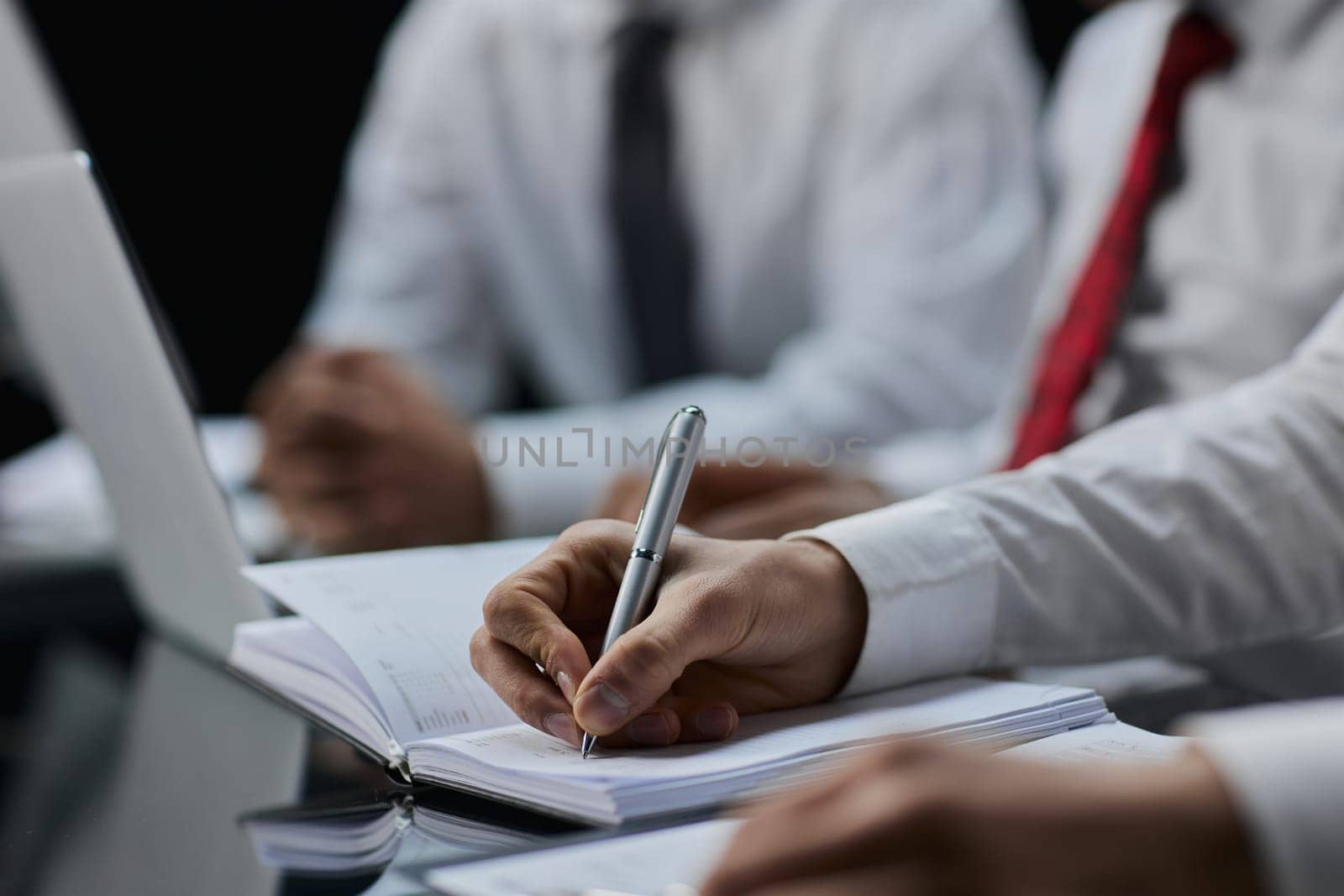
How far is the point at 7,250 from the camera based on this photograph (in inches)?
28.1

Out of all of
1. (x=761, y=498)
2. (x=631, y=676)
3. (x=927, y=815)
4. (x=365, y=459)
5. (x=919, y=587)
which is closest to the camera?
(x=927, y=815)

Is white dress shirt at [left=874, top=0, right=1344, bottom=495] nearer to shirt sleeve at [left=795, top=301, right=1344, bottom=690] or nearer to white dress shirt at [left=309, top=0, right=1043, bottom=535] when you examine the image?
shirt sleeve at [left=795, top=301, right=1344, bottom=690]

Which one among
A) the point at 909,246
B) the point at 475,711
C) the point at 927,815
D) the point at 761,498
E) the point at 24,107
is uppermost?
the point at 24,107

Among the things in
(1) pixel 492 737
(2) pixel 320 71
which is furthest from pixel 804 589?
(2) pixel 320 71

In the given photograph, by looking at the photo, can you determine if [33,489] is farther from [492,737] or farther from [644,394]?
[492,737]

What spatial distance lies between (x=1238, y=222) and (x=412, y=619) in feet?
2.14

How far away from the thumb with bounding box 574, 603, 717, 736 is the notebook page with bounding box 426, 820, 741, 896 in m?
0.05

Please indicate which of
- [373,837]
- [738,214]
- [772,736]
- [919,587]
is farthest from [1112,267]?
[738,214]

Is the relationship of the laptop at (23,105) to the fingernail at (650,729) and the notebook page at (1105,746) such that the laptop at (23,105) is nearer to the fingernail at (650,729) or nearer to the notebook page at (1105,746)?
the fingernail at (650,729)

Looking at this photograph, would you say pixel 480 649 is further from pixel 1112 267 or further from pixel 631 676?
pixel 1112 267

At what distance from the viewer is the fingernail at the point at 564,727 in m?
0.42

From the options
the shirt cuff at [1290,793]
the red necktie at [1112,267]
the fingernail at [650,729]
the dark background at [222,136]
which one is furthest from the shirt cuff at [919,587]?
the dark background at [222,136]

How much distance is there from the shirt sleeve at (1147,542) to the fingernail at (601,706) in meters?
0.15

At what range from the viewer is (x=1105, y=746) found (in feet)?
1.36
